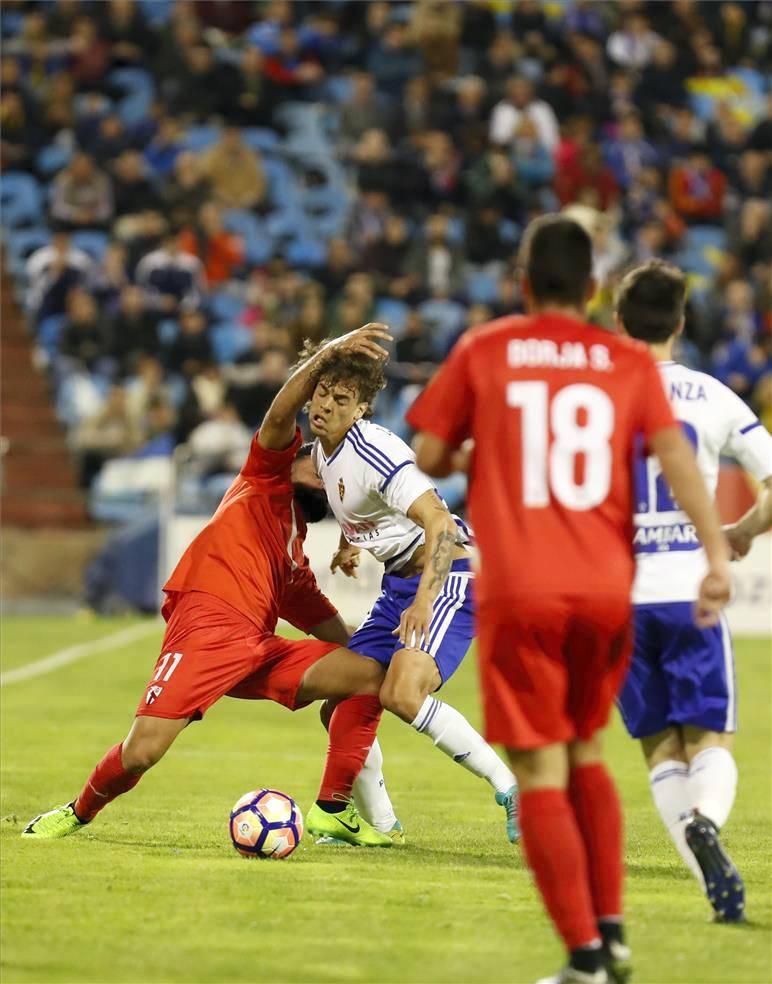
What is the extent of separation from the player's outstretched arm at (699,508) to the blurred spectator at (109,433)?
583 inches

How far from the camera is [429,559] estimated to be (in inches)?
248

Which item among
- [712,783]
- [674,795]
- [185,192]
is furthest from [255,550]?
[185,192]

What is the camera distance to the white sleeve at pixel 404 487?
6.63 meters

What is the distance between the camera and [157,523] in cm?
1791

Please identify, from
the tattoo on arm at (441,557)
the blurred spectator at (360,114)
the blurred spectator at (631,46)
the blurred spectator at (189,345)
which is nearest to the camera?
the tattoo on arm at (441,557)

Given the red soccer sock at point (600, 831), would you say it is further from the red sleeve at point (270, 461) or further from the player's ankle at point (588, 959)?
the red sleeve at point (270, 461)

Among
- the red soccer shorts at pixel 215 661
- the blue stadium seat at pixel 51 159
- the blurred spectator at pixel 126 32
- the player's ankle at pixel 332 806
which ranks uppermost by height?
the blurred spectator at pixel 126 32

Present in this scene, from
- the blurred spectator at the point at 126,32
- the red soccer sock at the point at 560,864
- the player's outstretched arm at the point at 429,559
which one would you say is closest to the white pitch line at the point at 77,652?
the player's outstretched arm at the point at 429,559

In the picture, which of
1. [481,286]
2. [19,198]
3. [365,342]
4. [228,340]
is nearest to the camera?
[365,342]

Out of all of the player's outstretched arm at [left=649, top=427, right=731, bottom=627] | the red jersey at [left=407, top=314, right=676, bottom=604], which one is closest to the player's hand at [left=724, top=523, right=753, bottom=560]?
the player's outstretched arm at [left=649, top=427, right=731, bottom=627]

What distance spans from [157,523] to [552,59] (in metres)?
9.09

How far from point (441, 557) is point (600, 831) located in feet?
6.14

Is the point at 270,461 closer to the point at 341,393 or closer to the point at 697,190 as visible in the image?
the point at 341,393

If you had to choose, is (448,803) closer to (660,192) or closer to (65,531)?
(65,531)
